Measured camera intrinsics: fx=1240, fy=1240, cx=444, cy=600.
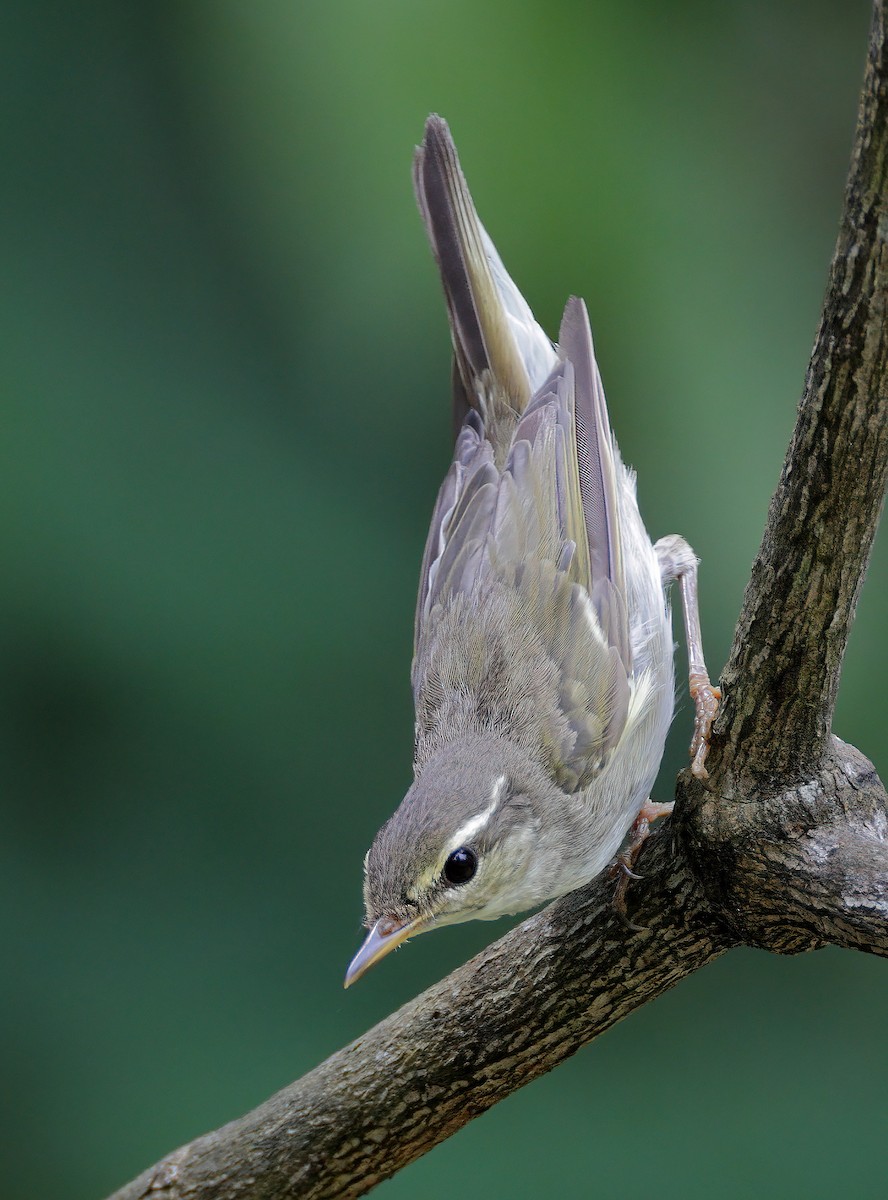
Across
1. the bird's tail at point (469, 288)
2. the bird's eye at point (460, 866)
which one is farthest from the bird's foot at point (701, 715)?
the bird's tail at point (469, 288)

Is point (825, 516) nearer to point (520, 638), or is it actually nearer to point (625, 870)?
point (625, 870)

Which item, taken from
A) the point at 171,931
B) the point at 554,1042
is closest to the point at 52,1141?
the point at 171,931

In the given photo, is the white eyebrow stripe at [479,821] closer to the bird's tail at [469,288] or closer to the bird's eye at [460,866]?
the bird's eye at [460,866]

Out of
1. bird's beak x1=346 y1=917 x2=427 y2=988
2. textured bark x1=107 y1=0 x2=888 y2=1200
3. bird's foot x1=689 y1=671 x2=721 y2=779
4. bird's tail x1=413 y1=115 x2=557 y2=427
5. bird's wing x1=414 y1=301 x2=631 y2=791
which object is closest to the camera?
textured bark x1=107 y1=0 x2=888 y2=1200

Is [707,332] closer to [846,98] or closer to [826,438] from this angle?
[846,98]

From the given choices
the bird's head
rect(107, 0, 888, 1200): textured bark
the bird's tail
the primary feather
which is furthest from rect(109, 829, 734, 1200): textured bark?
the bird's tail

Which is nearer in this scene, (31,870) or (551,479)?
(551,479)

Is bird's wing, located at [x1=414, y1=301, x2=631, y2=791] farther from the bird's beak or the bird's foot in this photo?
the bird's beak
